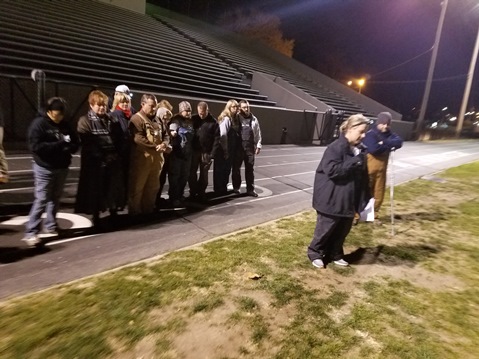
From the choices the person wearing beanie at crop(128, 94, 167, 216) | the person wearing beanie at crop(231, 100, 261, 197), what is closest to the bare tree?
the person wearing beanie at crop(231, 100, 261, 197)

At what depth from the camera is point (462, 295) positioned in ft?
12.5

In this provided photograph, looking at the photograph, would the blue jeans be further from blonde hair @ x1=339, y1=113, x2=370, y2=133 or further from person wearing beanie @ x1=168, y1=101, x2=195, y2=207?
blonde hair @ x1=339, y1=113, x2=370, y2=133

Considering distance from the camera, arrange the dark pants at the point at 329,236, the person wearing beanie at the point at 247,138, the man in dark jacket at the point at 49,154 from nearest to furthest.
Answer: the man in dark jacket at the point at 49,154
the dark pants at the point at 329,236
the person wearing beanie at the point at 247,138

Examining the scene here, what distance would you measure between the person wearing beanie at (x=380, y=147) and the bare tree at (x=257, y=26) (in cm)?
3212

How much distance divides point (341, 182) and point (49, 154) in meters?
3.41

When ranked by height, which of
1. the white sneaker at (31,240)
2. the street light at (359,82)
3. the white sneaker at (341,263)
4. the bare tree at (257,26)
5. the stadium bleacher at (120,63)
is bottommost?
the white sneaker at (341,263)

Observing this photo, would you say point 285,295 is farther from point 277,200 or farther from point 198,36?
point 198,36

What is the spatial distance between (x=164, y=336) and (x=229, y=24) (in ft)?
118

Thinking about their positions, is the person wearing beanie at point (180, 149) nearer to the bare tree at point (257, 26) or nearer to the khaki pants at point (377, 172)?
the khaki pants at point (377, 172)

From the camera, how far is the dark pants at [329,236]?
3881 millimetres

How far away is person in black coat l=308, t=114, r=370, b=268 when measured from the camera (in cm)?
366

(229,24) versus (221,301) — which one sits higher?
(229,24)

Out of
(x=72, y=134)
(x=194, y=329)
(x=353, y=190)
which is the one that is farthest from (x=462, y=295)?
(x=72, y=134)

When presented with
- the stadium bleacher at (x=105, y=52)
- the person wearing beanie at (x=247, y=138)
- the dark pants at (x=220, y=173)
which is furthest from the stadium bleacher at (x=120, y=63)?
the person wearing beanie at (x=247, y=138)
